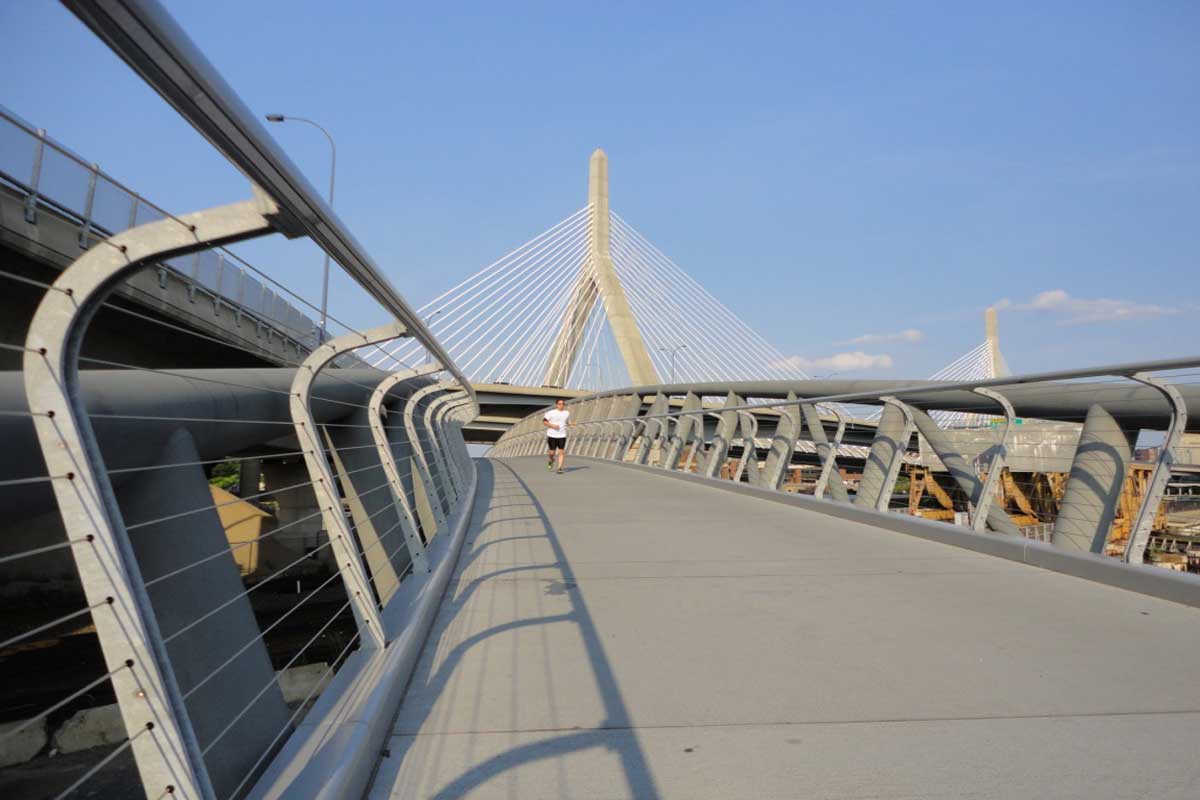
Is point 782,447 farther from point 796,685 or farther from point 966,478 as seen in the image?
point 796,685

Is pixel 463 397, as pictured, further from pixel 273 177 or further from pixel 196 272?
pixel 196 272

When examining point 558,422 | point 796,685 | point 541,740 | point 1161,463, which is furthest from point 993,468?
point 558,422

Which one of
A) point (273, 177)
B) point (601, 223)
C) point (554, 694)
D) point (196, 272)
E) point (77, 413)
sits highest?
point (601, 223)

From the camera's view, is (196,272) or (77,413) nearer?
(77,413)

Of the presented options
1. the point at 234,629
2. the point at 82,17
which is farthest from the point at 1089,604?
the point at 82,17

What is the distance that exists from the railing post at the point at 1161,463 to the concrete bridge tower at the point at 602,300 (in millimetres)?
30788

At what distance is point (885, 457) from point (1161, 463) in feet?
10.4

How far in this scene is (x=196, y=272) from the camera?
65.4ft

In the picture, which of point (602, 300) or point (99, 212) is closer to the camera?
point (99, 212)

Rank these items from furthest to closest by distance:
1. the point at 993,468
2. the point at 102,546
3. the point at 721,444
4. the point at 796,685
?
the point at 721,444
the point at 993,468
the point at 796,685
the point at 102,546

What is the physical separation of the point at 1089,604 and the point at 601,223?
36.3 m

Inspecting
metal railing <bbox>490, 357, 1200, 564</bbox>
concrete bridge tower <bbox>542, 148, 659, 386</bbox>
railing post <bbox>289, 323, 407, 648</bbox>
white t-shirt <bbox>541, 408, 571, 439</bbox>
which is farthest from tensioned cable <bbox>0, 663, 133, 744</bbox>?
concrete bridge tower <bbox>542, 148, 659, 386</bbox>

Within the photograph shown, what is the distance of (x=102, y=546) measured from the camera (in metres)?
1.61

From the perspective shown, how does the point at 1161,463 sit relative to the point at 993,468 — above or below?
above
